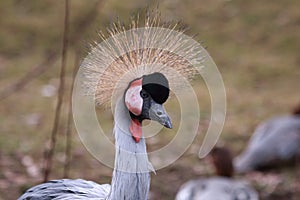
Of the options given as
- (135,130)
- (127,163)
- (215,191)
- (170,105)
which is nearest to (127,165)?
(127,163)

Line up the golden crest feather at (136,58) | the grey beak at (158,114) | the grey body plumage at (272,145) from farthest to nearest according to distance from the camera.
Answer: the grey body plumage at (272,145) < the golden crest feather at (136,58) < the grey beak at (158,114)

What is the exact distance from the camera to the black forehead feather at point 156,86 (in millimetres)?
2504

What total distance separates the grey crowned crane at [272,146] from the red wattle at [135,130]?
3.62 m

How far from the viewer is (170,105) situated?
273 inches

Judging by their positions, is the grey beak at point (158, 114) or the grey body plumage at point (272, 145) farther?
the grey body plumage at point (272, 145)

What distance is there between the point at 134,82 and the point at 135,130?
0.52 feet

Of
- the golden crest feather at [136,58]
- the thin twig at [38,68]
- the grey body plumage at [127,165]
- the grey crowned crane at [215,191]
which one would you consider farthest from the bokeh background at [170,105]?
the grey body plumage at [127,165]

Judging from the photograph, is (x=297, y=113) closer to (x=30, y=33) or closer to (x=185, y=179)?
(x=185, y=179)

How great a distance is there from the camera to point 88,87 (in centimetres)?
271

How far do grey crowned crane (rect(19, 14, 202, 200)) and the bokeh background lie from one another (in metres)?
1.97

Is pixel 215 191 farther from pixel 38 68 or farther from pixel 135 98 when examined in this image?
pixel 38 68

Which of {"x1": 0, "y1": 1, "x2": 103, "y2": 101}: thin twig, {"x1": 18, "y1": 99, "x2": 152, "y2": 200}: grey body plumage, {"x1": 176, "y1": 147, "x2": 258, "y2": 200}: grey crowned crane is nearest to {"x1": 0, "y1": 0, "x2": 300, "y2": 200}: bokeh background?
{"x1": 0, "y1": 1, "x2": 103, "y2": 101}: thin twig

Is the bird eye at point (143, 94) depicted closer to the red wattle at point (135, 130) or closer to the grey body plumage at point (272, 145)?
the red wattle at point (135, 130)

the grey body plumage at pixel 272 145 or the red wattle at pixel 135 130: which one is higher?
the red wattle at pixel 135 130
